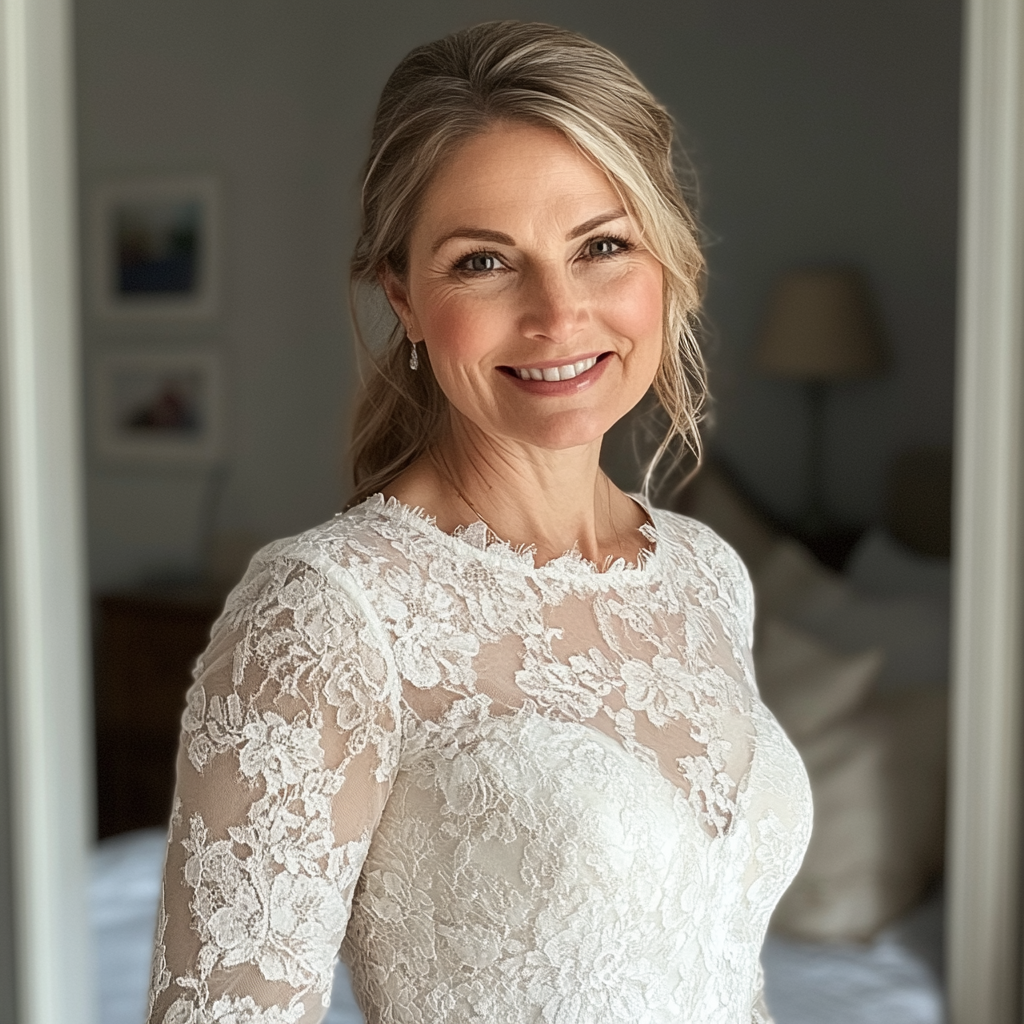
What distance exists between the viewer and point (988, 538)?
6.53ft

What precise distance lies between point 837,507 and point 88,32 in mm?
1457

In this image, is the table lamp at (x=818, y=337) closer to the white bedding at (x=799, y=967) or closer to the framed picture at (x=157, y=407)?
the white bedding at (x=799, y=967)

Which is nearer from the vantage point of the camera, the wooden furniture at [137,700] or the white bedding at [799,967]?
the white bedding at [799,967]

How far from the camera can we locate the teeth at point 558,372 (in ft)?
3.02

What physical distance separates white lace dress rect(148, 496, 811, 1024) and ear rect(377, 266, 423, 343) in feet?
0.45

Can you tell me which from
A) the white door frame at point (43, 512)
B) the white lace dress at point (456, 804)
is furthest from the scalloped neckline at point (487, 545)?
the white door frame at point (43, 512)

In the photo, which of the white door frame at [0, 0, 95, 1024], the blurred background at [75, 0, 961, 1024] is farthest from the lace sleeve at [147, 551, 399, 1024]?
the blurred background at [75, 0, 961, 1024]

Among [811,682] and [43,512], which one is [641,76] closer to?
[811,682]

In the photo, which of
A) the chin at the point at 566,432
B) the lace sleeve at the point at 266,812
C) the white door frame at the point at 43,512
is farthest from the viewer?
the white door frame at the point at 43,512

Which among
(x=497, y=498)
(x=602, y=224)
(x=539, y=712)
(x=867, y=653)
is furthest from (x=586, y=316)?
(x=867, y=653)

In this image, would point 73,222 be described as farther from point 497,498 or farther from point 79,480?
point 497,498

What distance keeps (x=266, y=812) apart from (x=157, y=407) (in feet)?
4.87

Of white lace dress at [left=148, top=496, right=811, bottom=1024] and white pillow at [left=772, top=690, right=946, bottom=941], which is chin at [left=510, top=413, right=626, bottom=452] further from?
white pillow at [left=772, top=690, right=946, bottom=941]

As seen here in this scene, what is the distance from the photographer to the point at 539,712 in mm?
931
